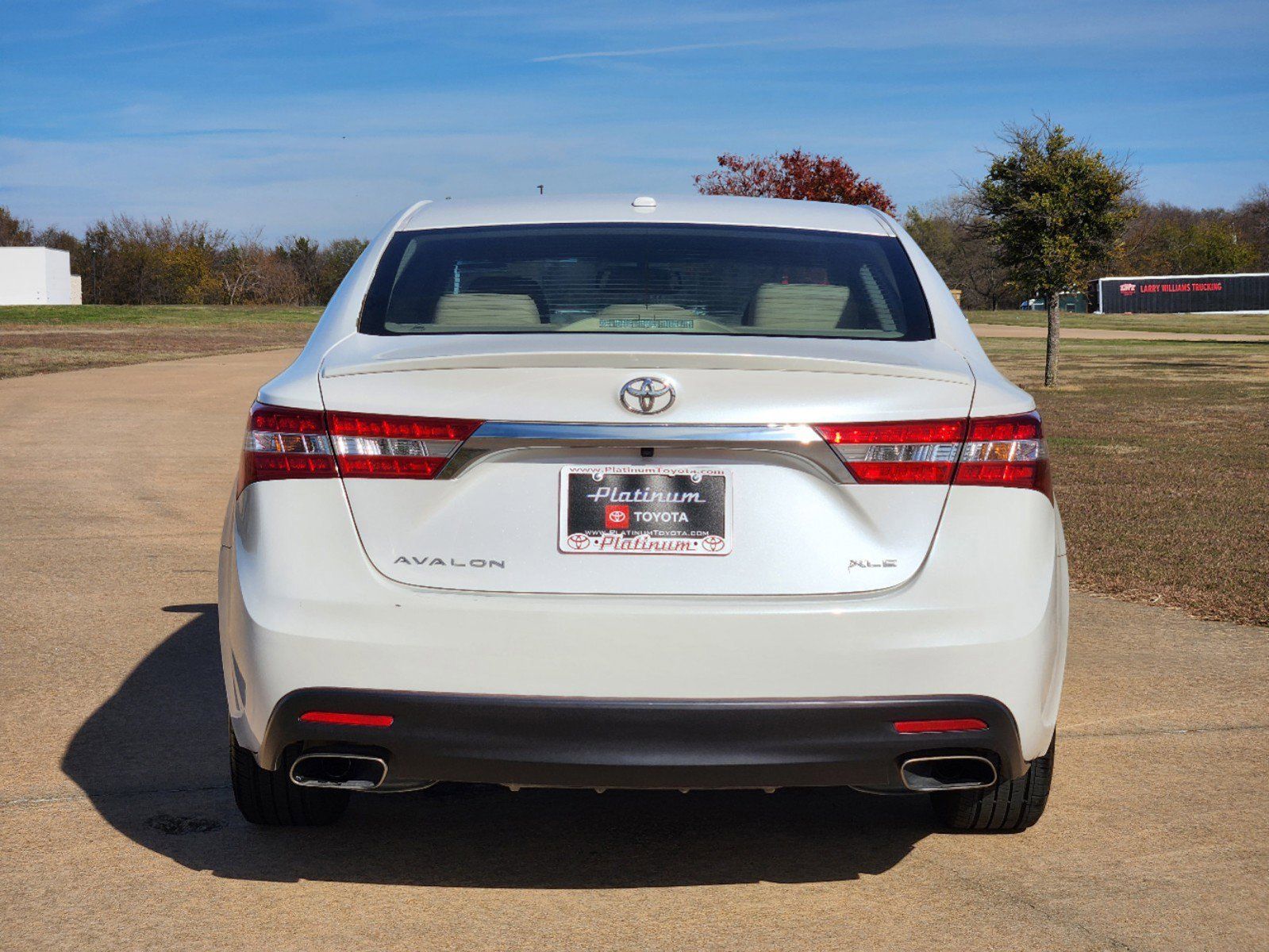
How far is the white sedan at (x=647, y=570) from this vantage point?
3045 mm

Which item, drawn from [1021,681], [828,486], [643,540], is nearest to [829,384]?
[828,486]

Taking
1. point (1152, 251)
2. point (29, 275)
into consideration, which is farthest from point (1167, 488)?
point (1152, 251)

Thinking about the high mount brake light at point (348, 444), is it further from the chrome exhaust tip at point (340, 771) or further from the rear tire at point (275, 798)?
the rear tire at point (275, 798)

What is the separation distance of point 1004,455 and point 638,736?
3.27 feet

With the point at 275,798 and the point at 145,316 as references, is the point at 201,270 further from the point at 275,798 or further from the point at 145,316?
the point at 275,798

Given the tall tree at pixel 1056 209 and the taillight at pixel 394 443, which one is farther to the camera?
the tall tree at pixel 1056 209

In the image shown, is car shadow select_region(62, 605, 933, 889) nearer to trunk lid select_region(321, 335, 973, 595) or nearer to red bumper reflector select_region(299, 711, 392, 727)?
red bumper reflector select_region(299, 711, 392, 727)

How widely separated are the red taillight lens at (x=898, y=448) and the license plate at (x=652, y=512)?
26cm

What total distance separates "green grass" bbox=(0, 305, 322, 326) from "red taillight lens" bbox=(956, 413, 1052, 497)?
176 ft

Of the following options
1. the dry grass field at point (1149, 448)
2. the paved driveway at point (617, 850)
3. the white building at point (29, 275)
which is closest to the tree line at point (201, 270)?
the white building at point (29, 275)

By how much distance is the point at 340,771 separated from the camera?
129 inches

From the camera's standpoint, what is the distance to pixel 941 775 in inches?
129

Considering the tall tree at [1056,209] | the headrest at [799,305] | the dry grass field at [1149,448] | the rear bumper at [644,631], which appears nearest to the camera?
the rear bumper at [644,631]

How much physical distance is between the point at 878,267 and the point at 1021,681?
4.40 ft
